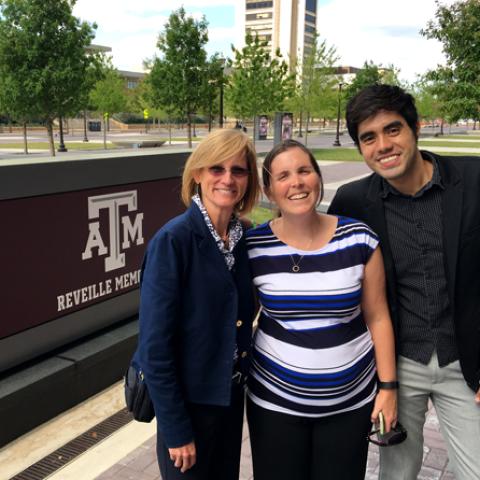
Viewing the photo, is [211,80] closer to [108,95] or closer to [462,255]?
[108,95]

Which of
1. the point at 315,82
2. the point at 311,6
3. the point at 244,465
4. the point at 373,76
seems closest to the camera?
the point at 244,465

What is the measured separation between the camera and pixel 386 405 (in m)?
2.29

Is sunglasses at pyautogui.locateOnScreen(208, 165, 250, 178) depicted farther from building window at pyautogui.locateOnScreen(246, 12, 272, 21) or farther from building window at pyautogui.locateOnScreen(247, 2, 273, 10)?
building window at pyautogui.locateOnScreen(247, 2, 273, 10)

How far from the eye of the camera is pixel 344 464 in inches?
86.9

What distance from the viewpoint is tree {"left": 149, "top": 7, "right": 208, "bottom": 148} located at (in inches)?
1268

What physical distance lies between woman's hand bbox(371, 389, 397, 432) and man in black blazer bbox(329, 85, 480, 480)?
115 millimetres

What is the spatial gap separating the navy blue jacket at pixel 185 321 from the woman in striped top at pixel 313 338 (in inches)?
7.4

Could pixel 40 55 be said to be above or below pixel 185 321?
above

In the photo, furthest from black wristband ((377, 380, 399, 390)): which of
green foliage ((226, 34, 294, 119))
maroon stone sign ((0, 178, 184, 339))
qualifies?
green foliage ((226, 34, 294, 119))

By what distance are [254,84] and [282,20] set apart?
11802cm

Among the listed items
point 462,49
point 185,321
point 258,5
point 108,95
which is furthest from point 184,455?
point 258,5

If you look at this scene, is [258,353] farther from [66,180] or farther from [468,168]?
[66,180]

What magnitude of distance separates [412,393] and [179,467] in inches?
40.6

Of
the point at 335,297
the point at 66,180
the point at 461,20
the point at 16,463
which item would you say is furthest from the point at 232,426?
the point at 461,20
